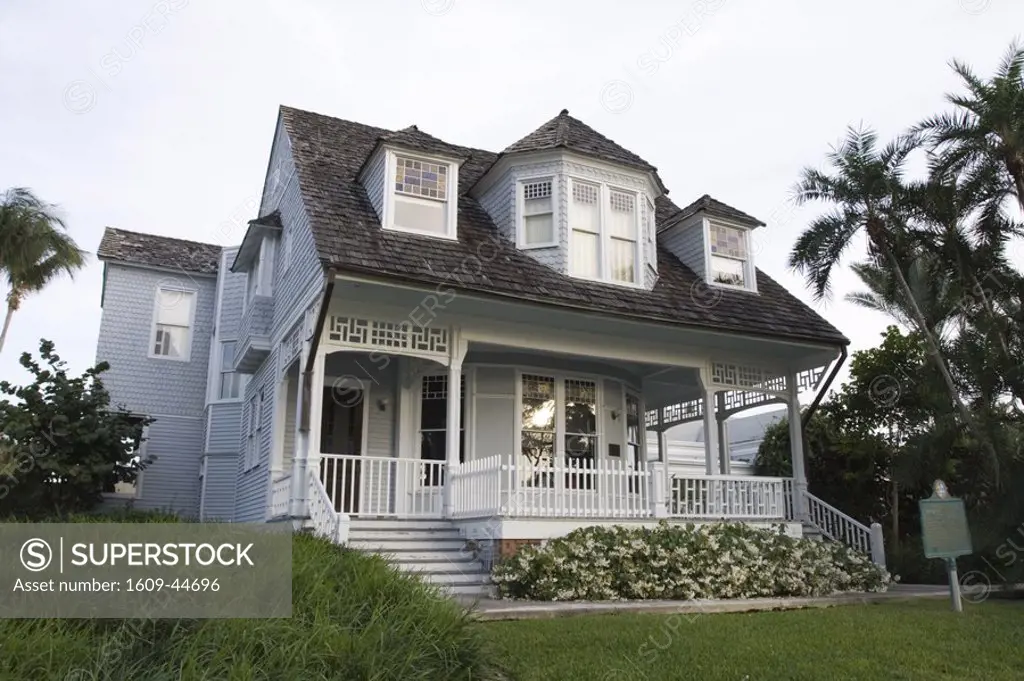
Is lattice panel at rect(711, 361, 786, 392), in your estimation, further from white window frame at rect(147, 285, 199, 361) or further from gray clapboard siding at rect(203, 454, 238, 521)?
white window frame at rect(147, 285, 199, 361)

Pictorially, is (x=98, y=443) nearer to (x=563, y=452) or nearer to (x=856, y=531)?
(x=563, y=452)

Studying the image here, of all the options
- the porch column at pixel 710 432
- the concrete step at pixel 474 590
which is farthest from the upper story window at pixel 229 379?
the porch column at pixel 710 432

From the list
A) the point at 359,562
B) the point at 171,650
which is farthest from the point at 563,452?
the point at 171,650

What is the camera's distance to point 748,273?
15.5 meters

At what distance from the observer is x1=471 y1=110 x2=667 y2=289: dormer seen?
44.2 ft

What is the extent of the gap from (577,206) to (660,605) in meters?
6.94

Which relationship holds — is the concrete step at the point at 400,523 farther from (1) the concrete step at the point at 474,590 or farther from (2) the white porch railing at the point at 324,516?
(1) the concrete step at the point at 474,590

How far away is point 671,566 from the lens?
1041 centimetres

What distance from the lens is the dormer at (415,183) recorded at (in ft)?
41.3

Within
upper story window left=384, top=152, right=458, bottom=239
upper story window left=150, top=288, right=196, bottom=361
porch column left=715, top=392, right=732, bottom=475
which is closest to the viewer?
upper story window left=384, top=152, right=458, bottom=239

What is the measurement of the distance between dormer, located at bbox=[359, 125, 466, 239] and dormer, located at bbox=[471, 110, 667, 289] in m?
1.20

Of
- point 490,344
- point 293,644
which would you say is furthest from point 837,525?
point 293,644

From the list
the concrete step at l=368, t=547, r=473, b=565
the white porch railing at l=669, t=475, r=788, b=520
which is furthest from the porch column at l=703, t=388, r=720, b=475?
the concrete step at l=368, t=547, r=473, b=565

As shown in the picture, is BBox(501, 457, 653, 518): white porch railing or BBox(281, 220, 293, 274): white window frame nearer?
BBox(501, 457, 653, 518): white porch railing
